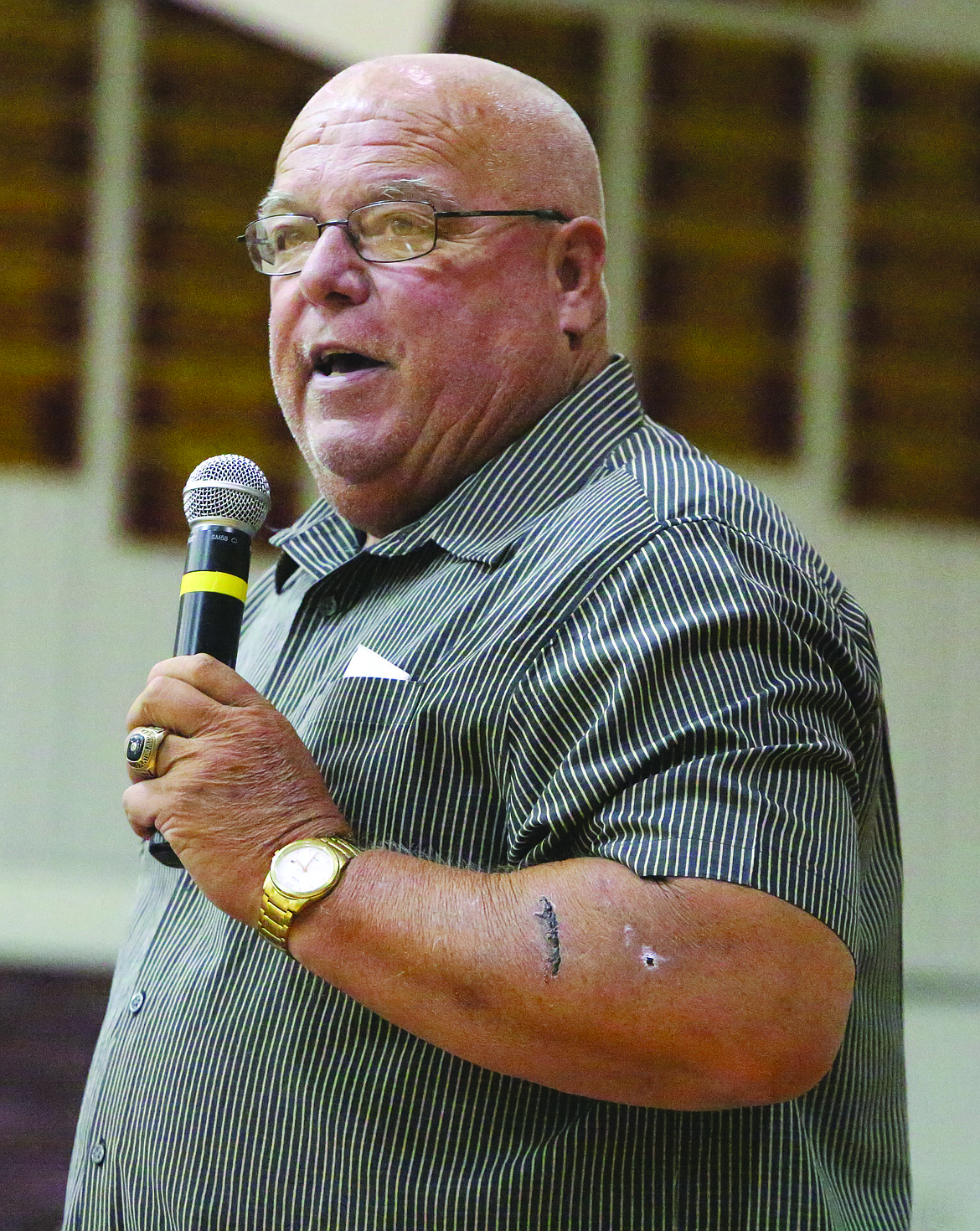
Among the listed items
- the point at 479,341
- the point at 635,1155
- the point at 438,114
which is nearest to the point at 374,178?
the point at 438,114

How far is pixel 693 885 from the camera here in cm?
109

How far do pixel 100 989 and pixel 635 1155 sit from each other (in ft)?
12.5

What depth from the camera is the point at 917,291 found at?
5.14 m

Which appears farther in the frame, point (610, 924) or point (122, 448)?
point (122, 448)

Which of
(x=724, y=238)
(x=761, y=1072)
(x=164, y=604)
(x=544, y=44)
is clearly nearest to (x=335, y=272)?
(x=761, y=1072)

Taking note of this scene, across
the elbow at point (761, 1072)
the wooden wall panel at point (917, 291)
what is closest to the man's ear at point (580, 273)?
the elbow at point (761, 1072)

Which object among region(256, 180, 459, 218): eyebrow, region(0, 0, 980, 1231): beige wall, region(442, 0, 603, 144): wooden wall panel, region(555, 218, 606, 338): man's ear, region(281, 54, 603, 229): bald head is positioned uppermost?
region(442, 0, 603, 144): wooden wall panel

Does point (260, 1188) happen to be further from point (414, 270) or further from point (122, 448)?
point (122, 448)

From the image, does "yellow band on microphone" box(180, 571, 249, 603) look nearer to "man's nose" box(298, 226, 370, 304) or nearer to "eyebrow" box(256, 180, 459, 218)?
"man's nose" box(298, 226, 370, 304)

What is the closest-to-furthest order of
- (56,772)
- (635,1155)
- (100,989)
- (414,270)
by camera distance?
1. (635,1155)
2. (414,270)
3. (100,989)
4. (56,772)

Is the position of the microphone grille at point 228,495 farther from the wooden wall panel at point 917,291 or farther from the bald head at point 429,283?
the wooden wall panel at point 917,291

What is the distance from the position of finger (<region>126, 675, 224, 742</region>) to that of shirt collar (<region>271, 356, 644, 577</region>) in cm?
30

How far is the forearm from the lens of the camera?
1.08 meters

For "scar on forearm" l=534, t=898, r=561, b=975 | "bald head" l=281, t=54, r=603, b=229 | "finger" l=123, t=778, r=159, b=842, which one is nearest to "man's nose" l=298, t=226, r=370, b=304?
"bald head" l=281, t=54, r=603, b=229
